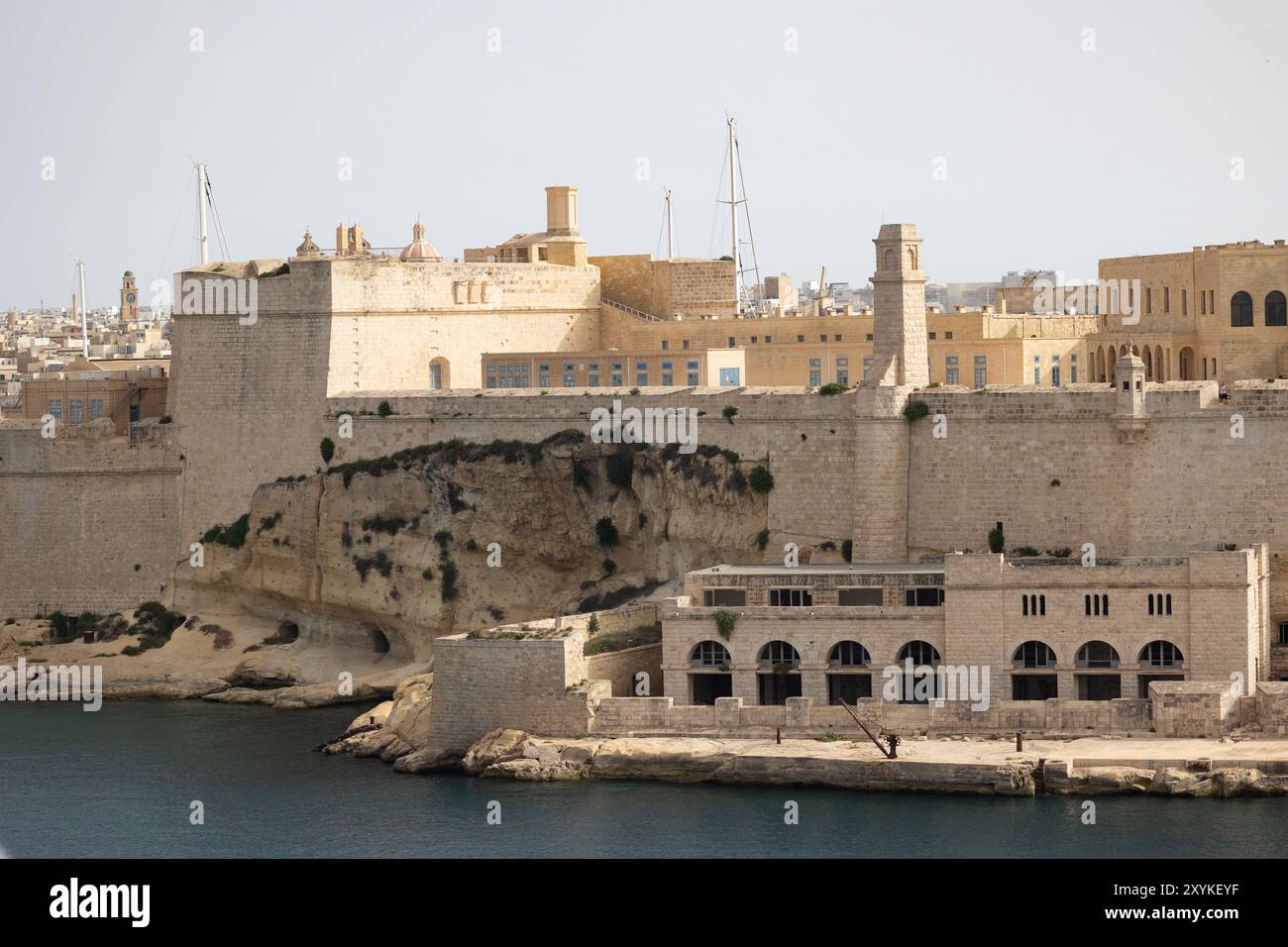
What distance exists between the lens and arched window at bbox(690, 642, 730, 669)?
5153 cm

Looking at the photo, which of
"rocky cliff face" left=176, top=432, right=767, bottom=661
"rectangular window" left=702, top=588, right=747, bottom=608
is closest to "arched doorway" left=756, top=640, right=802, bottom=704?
"rectangular window" left=702, top=588, right=747, bottom=608

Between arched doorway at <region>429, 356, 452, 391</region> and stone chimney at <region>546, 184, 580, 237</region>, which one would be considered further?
stone chimney at <region>546, 184, 580, 237</region>

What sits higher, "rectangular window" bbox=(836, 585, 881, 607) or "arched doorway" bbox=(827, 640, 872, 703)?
"rectangular window" bbox=(836, 585, 881, 607)

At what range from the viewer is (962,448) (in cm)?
5553

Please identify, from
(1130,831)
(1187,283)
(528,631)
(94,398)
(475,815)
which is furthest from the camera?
(94,398)

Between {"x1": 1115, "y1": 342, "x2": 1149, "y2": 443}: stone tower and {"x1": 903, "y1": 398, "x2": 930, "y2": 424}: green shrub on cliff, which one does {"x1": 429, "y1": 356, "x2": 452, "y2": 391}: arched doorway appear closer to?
{"x1": 903, "y1": 398, "x2": 930, "y2": 424}: green shrub on cliff

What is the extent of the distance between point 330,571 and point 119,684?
5.61m

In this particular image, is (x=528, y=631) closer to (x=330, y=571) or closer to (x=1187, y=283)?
(x=330, y=571)

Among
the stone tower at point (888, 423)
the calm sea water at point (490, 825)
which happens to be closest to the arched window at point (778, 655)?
the calm sea water at point (490, 825)

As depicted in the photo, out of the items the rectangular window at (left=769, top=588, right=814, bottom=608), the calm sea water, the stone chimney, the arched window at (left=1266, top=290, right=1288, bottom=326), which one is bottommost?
the calm sea water

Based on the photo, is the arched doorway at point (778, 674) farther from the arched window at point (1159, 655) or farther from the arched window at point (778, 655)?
the arched window at point (1159, 655)

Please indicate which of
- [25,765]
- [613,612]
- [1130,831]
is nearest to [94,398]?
[25,765]

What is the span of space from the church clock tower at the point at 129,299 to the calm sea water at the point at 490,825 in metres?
74.6

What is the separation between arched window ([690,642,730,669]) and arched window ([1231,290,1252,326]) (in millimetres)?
16298
